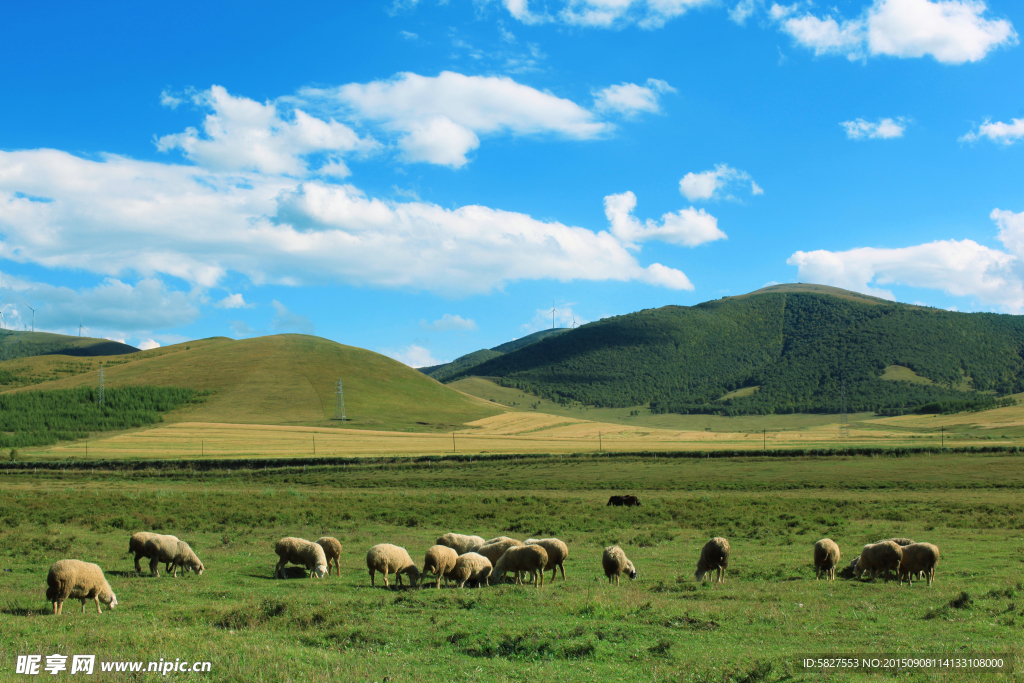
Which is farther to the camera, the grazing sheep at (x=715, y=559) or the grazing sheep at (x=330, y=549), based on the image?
the grazing sheep at (x=330, y=549)

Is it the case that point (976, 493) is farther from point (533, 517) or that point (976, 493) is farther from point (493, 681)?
point (493, 681)

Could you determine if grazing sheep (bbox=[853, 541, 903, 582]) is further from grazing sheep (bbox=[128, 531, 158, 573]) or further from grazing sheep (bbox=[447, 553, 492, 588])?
grazing sheep (bbox=[128, 531, 158, 573])

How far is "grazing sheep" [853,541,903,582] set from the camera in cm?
1830

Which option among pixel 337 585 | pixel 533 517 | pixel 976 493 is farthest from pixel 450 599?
pixel 976 493

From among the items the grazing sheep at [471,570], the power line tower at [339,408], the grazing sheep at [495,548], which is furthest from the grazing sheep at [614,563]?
the power line tower at [339,408]

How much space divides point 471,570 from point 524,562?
5.11ft

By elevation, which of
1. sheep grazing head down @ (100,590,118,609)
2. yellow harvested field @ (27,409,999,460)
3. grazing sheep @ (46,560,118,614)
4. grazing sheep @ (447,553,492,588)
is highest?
grazing sheep @ (46,560,118,614)

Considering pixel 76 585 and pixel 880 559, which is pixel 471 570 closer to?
pixel 76 585

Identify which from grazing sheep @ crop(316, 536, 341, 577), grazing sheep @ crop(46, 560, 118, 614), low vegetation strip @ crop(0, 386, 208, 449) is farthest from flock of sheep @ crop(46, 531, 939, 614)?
low vegetation strip @ crop(0, 386, 208, 449)

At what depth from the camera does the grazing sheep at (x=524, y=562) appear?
1819 centimetres

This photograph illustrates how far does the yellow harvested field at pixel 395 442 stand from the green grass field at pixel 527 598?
5477 cm

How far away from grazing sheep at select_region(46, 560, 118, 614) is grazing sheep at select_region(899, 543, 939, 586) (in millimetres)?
20323

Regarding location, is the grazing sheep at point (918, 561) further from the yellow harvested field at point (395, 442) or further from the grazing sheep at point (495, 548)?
the yellow harvested field at point (395, 442)

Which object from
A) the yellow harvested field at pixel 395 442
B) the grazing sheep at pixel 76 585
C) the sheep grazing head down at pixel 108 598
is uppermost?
the grazing sheep at pixel 76 585
